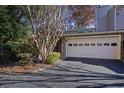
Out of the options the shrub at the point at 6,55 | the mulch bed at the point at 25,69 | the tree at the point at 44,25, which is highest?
the tree at the point at 44,25

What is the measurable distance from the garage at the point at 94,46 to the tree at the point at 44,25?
4263 mm

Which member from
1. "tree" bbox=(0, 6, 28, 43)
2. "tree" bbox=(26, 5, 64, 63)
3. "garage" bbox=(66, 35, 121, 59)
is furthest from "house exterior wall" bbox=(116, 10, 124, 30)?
"tree" bbox=(0, 6, 28, 43)

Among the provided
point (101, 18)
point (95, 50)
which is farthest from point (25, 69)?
point (101, 18)

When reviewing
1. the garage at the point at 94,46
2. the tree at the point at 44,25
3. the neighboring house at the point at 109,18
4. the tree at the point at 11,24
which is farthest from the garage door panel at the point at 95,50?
the neighboring house at the point at 109,18

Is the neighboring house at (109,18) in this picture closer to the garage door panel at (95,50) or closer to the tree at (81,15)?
the garage door panel at (95,50)

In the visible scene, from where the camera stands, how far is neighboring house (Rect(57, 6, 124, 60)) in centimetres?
2020

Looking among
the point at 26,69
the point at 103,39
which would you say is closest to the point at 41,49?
the point at 26,69

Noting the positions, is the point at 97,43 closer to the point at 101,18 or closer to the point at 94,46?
the point at 94,46

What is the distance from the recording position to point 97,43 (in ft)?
70.7

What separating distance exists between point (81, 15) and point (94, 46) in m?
16.7

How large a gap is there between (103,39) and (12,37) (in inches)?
316

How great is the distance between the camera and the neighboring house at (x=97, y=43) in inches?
795
